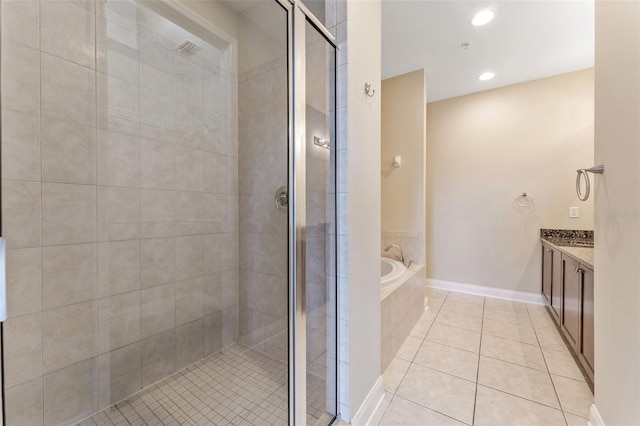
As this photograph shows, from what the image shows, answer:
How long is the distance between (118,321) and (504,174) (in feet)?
13.6

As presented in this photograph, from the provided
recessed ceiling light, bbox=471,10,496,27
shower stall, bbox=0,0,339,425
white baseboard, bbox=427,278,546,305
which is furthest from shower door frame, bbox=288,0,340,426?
white baseboard, bbox=427,278,546,305

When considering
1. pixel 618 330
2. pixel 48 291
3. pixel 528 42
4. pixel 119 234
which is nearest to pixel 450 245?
pixel 528 42

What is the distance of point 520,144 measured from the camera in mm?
3279

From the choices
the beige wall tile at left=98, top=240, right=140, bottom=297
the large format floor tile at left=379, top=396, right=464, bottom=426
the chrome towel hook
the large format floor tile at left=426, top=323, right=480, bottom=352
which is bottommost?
the large format floor tile at left=379, top=396, right=464, bottom=426

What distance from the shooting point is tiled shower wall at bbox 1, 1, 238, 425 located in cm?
116

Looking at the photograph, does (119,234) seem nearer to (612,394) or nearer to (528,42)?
(612,394)

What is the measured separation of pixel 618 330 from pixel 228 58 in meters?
2.63

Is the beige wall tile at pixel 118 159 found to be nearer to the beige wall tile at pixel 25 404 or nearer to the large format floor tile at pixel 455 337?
the beige wall tile at pixel 25 404

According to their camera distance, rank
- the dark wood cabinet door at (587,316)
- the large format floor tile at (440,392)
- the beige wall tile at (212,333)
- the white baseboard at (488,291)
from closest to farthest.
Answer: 1. the large format floor tile at (440,392)
2. the dark wood cabinet door at (587,316)
3. the beige wall tile at (212,333)
4. the white baseboard at (488,291)

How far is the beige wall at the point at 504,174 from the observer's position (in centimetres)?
303

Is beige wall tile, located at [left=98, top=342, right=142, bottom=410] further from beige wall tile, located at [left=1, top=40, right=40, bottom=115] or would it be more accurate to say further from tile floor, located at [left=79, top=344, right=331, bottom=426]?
beige wall tile, located at [left=1, top=40, right=40, bottom=115]

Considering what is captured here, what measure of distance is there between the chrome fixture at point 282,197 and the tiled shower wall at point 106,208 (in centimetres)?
31

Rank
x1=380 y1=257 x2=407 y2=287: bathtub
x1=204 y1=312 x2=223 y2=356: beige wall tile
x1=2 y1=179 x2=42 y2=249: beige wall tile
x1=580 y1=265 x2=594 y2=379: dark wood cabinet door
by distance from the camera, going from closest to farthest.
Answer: x1=2 y1=179 x2=42 y2=249: beige wall tile, x1=580 y1=265 x2=594 y2=379: dark wood cabinet door, x1=204 y1=312 x2=223 y2=356: beige wall tile, x1=380 y1=257 x2=407 y2=287: bathtub

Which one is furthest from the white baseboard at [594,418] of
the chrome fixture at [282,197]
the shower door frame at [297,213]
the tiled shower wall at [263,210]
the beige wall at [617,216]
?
the chrome fixture at [282,197]
